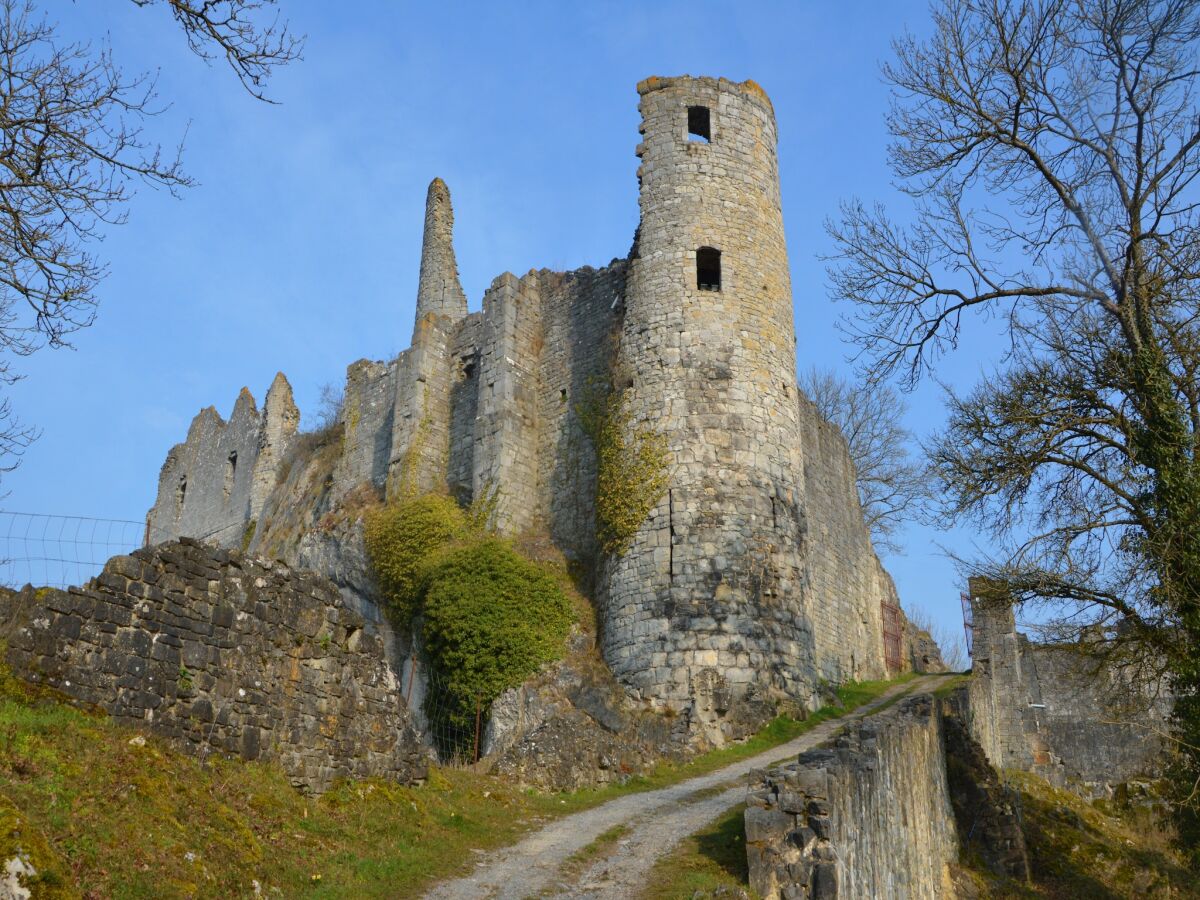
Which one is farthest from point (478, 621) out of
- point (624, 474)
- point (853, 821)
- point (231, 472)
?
point (231, 472)

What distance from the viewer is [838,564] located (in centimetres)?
2648

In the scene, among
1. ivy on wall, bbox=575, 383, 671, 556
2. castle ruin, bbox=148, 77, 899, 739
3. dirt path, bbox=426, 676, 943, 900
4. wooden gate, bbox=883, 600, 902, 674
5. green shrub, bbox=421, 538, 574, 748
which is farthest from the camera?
wooden gate, bbox=883, 600, 902, 674

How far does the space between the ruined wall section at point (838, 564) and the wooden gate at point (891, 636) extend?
16.8 inches

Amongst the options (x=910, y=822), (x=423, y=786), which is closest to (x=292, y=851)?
(x=423, y=786)

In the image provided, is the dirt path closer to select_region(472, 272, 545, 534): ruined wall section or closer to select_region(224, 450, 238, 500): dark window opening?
select_region(472, 272, 545, 534): ruined wall section

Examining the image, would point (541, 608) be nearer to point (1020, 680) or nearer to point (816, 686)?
point (816, 686)

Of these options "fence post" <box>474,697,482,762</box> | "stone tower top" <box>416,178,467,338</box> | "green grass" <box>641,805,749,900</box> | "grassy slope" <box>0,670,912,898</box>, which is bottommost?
"green grass" <box>641,805,749,900</box>

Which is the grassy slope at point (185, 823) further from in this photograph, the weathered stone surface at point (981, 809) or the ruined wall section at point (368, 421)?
the ruined wall section at point (368, 421)

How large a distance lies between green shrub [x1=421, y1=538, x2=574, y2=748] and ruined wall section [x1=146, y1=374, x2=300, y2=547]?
1583cm

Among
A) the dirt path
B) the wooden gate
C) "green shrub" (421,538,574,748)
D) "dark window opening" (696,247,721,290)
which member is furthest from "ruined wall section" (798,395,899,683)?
the dirt path

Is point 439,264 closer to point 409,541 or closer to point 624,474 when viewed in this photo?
point 409,541

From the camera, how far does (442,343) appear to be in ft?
86.8

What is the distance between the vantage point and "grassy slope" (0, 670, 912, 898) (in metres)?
7.06

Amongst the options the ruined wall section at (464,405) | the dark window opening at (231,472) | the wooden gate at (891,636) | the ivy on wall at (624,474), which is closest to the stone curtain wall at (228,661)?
the ivy on wall at (624,474)
